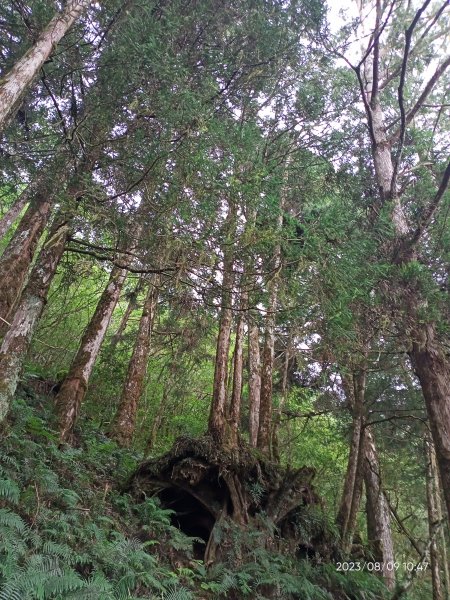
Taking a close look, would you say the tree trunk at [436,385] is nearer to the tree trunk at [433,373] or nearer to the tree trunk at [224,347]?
the tree trunk at [433,373]

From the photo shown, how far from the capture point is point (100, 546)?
4.20 metres

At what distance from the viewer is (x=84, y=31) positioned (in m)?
6.25

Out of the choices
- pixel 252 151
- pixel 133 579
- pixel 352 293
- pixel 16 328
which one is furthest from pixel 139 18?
pixel 133 579

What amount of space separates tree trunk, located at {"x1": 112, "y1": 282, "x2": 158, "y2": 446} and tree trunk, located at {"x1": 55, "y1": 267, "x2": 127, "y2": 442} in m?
0.87

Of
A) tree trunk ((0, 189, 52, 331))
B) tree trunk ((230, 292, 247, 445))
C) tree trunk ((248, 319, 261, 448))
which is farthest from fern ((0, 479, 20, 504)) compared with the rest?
tree trunk ((248, 319, 261, 448))

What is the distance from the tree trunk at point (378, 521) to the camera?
828 cm

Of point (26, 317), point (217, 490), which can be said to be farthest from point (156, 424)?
point (26, 317)

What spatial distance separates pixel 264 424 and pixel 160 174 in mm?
5463

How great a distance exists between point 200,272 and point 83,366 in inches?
148

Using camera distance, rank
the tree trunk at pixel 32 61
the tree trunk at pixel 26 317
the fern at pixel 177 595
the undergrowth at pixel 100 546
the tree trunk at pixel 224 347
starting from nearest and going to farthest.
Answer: the undergrowth at pixel 100 546 → the fern at pixel 177 595 → the tree trunk at pixel 32 61 → the tree trunk at pixel 26 317 → the tree trunk at pixel 224 347

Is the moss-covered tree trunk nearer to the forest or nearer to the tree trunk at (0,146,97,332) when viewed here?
the forest

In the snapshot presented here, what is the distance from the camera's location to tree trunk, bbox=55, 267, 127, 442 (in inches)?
280

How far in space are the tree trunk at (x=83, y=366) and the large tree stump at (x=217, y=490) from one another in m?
1.59

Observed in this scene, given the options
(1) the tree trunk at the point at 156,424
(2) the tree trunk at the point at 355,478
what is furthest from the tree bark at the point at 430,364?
(1) the tree trunk at the point at 156,424
